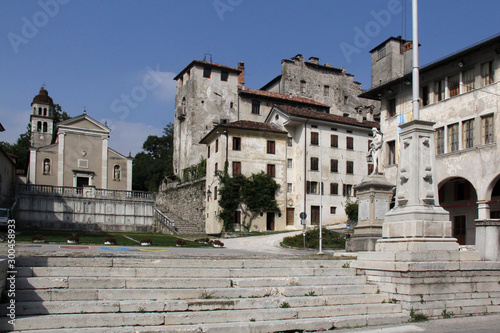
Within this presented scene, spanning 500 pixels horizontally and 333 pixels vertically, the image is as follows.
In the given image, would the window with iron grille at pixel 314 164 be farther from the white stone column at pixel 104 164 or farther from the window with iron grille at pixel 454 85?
the white stone column at pixel 104 164

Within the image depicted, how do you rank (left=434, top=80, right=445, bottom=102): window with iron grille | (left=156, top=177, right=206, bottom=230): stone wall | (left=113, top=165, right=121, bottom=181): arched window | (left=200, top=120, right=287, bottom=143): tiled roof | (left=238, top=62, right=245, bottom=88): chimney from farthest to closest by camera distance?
1. (left=238, top=62, right=245, bottom=88): chimney
2. (left=113, top=165, right=121, bottom=181): arched window
3. (left=156, top=177, right=206, bottom=230): stone wall
4. (left=200, top=120, right=287, bottom=143): tiled roof
5. (left=434, top=80, right=445, bottom=102): window with iron grille

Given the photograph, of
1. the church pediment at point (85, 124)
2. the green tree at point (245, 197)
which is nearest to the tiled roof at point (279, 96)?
the green tree at point (245, 197)

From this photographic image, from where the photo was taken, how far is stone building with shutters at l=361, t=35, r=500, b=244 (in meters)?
26.9

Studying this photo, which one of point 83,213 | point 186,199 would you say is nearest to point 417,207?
point 83,213

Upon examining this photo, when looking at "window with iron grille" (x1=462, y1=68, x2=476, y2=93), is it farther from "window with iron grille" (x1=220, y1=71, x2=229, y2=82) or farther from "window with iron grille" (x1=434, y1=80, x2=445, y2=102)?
"window with iron grille" (x1=220, y1=71, x2=229, y2=82)

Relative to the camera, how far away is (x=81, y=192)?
161 ft

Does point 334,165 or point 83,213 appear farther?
point 334,165

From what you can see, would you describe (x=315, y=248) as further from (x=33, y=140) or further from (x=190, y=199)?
(x=33, y=140)

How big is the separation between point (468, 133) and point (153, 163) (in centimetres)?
5502

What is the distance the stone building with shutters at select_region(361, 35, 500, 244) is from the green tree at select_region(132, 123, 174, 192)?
3655 centimetres

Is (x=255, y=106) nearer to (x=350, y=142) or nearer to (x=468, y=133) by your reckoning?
(x=350, y=142)

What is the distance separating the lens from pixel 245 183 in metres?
44.2

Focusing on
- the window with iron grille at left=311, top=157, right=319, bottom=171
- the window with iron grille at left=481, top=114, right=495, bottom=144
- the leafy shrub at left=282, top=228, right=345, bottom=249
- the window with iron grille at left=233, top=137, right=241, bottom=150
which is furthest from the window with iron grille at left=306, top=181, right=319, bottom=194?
the window with iron grille at left=481, top=114, right=495, bottom=144

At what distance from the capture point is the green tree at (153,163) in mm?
63000
